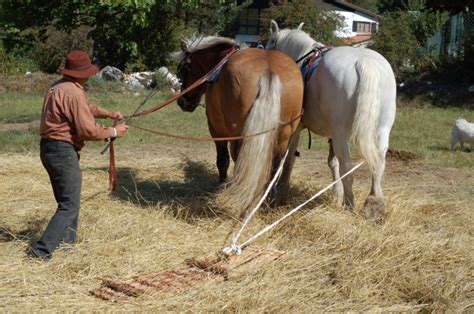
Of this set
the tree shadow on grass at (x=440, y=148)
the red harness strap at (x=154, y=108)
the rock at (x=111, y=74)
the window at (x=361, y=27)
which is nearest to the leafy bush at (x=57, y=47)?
the rock at (x=111, y=74)

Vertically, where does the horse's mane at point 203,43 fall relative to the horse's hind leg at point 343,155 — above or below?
above

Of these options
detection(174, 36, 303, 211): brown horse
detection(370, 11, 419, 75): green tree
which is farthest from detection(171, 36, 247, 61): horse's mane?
detection(370, 11, 419, 75): green tree

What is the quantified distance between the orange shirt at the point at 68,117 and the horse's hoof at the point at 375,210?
242cm

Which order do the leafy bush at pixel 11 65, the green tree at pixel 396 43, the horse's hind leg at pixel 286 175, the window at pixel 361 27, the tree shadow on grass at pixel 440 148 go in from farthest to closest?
the window at pixel 361 27 < the leafy bush at pixel 11 65 < the green tree at pixel 396 43 < the tree shadow on grass at pixel 440 148 < the horse's hind leg at pixel 286 175

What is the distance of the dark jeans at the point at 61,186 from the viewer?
197 inches

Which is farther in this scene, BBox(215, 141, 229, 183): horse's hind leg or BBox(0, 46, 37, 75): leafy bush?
BBox(0, 46, 37, 75): leafy bush

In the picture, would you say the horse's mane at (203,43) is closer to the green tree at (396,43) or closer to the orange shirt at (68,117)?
the orange shirt at (68,117)

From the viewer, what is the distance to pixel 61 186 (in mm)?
5109

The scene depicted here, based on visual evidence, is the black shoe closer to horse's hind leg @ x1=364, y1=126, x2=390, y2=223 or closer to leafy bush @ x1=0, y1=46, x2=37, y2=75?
horse's hind leg @ x1=364, y1=126, x2=390, y2=223

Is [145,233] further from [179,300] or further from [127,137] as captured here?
[127,137]

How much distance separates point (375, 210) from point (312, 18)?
16264mm

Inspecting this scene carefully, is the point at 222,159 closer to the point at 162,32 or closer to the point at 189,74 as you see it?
the point at 189,74

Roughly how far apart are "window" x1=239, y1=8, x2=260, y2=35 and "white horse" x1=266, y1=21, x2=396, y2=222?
3931cm

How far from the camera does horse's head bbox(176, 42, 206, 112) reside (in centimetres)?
756
